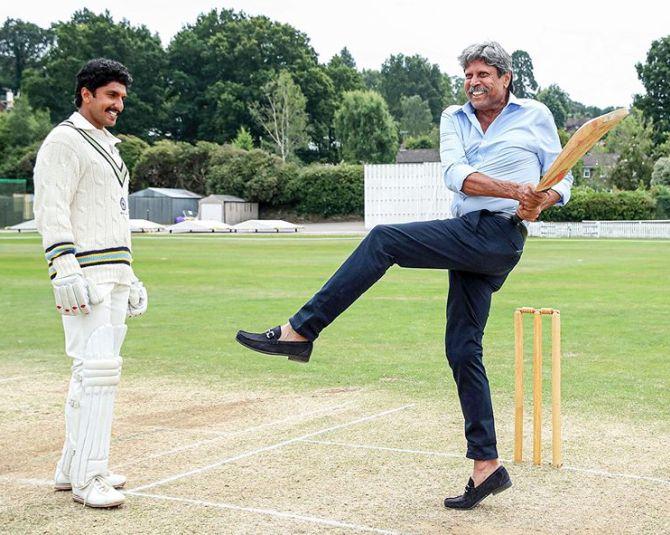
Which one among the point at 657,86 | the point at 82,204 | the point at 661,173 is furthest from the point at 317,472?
the point at 657,86

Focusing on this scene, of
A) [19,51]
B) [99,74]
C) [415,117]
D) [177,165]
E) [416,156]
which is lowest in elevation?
[99,74]

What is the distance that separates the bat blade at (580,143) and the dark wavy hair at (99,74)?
2.60 meters

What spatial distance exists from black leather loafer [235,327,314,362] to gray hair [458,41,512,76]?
1903 millimetres

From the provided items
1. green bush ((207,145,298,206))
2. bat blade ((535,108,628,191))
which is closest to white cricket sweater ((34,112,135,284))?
bat blade ((535,108,628,191))

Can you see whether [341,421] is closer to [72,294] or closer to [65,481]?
[65,481]

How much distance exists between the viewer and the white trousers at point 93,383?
625 centimetres

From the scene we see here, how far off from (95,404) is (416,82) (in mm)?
191310

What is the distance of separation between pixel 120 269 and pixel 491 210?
2.30m

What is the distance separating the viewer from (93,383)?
6.28m

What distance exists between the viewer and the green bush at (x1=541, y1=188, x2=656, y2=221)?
Answer: 65.9m

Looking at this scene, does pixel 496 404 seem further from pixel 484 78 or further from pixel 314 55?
pixel 314 55

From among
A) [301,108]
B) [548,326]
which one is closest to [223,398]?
[548,326]

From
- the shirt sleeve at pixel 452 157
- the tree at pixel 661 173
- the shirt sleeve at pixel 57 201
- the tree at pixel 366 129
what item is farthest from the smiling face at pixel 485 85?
the tree at pixel 366 129

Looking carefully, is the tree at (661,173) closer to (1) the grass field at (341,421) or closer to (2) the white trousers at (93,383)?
(1) the grass field at (341,421)
